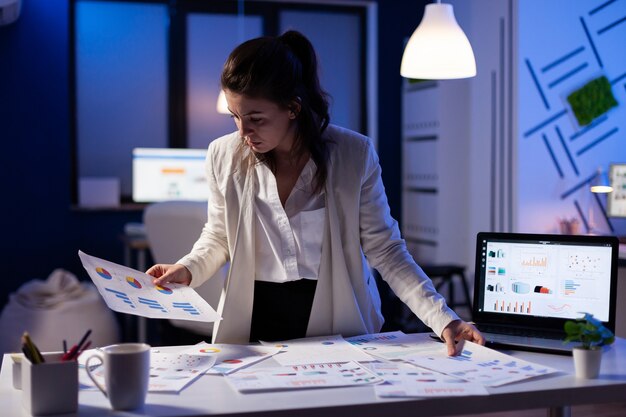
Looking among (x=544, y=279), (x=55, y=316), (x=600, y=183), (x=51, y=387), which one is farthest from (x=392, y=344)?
(x=600, y=183)

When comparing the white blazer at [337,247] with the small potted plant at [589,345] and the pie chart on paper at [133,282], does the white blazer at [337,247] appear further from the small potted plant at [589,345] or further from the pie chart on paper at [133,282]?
the small potted plant at [589,345]

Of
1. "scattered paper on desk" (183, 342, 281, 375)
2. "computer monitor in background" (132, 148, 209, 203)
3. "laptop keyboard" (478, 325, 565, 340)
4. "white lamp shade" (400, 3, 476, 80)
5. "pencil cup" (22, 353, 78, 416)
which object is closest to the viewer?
"pencil cup" (22, 353, 78, 416)

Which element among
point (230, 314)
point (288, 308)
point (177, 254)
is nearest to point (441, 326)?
point (288, 308)

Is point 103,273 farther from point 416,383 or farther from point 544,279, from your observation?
point 544,279

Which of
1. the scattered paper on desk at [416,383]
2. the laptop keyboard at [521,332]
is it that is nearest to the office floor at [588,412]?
the laptop keyboard at [521,332]

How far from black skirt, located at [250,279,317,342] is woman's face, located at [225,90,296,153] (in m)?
0.33

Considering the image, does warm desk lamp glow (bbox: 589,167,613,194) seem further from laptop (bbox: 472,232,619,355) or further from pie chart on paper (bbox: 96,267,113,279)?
pie chart on paper (bbox: 96,267,113,279)

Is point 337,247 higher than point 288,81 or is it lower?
lower

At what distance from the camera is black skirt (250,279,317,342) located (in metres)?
1.95

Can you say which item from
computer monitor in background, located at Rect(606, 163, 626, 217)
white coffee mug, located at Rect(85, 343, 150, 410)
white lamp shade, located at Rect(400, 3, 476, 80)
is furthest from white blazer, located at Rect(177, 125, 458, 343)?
computer monitor in background, located at Rect(606, 163, 626, 217)

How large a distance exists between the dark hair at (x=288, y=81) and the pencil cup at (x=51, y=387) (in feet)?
2.52

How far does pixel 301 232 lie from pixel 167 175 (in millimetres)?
3963

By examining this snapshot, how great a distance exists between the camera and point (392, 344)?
1.82m

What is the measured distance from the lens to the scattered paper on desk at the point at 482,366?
1507mm
